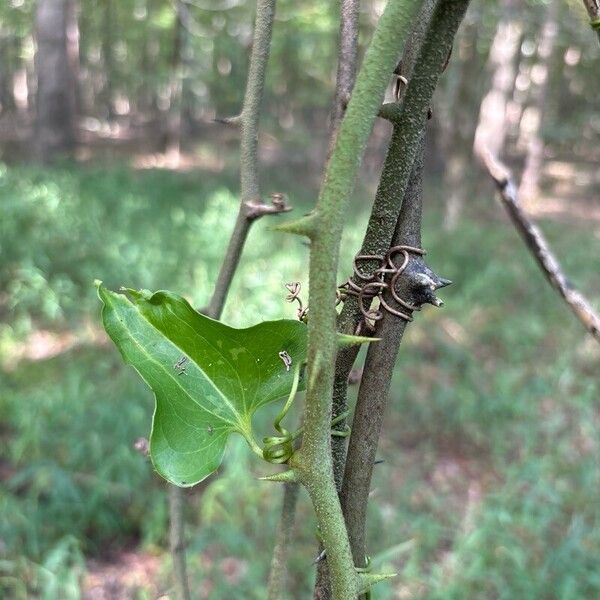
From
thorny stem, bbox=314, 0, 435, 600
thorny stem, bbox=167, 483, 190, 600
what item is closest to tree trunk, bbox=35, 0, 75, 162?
thorny stem, bbox=167, 483, 190, 600

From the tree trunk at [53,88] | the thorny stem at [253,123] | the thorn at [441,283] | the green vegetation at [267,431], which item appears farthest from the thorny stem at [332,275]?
the tree trunk at [53,88]

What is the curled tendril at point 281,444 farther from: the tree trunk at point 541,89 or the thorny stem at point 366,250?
the tree trunk at point 541,89

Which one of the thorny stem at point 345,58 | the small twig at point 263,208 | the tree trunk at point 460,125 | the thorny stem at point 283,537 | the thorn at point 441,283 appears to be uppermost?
the thorny stem at point 345,58

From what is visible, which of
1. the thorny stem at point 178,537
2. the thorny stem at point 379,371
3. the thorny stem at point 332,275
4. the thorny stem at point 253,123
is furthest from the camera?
the thorny stem at point 178,537

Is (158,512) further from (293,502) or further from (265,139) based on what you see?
(265,139)

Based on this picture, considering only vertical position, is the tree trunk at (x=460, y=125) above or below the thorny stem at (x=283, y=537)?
below

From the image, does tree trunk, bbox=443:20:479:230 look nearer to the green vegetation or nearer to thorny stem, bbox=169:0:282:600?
the green vegetation

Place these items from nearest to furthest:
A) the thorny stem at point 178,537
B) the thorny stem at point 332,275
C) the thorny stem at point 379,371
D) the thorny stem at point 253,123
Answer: the thorny stem at point 332,275 < the thorny stem at point 379,371 < the thorny stem at point 253,123 < the thorny stem at point 178,537

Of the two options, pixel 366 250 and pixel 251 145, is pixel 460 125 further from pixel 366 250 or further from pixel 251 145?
pixel 366 250

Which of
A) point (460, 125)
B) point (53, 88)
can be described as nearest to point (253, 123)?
point (53, 88)
